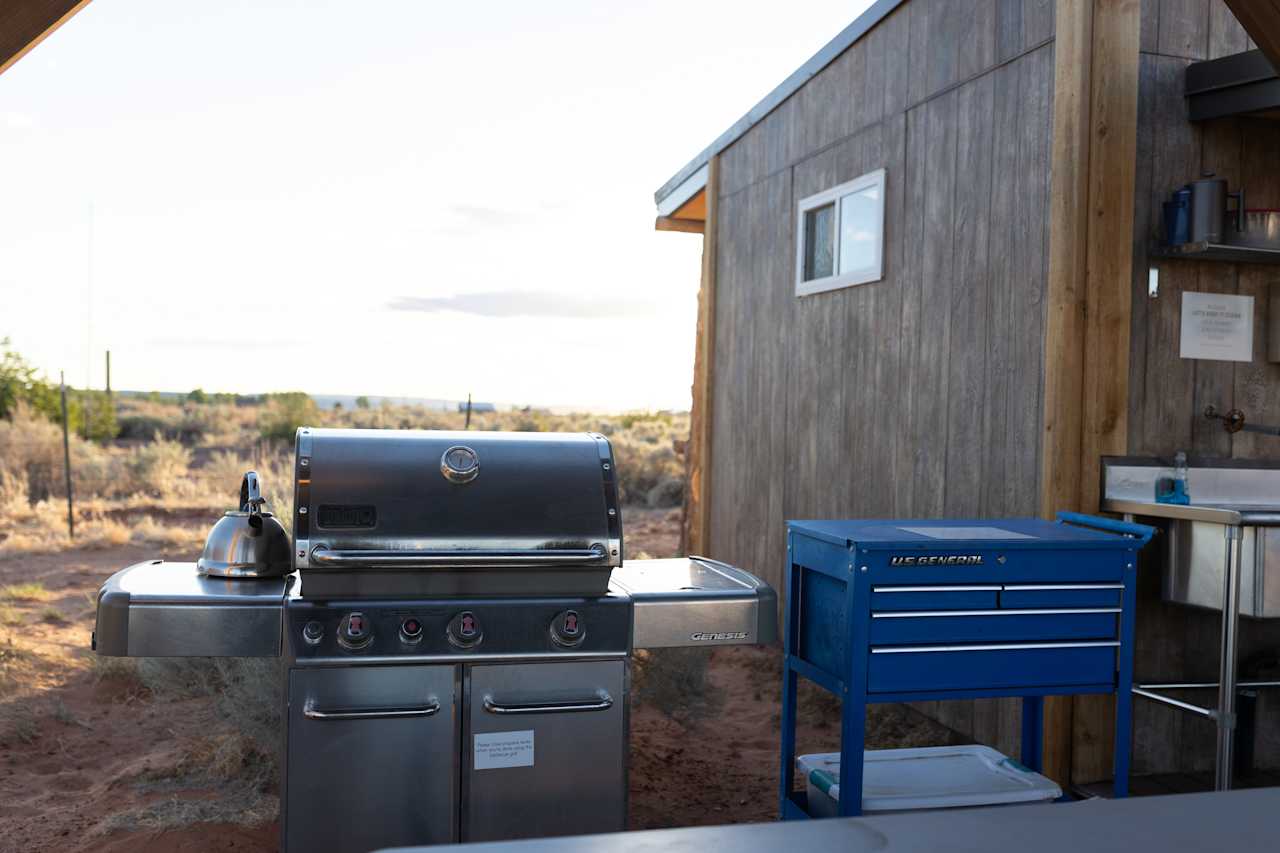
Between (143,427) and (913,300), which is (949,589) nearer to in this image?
(913,300)

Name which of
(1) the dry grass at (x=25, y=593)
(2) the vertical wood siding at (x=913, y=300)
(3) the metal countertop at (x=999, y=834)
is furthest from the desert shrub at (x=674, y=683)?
(1) the dry grass at (x=25, y=593)

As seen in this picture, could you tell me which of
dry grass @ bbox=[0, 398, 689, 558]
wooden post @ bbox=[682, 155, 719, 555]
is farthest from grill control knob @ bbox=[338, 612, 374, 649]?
wooden post @ bbox=[682, 155, 719, 555]

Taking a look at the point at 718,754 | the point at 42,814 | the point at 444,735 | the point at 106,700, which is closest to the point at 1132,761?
the point at 718,754

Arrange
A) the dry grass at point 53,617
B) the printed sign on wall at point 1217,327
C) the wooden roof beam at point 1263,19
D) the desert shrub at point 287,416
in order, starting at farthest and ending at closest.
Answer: the desert shrub at point 287,416, the dry grass at point 53,617, the printed sign on wall at point 1217,327, the wooden roof beam at point 1263,19

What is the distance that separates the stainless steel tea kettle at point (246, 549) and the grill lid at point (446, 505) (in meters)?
0.35

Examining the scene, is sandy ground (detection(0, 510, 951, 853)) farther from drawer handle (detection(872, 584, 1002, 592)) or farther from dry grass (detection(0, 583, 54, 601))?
drawer handle (detection(872, 584, 1002, 592))

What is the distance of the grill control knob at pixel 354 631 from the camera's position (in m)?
3.04

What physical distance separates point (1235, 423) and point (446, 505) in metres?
3.35

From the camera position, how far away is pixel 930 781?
A: 377 cm

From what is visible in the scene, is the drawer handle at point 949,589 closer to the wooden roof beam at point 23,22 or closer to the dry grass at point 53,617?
the wooden roof beam at point 23,22

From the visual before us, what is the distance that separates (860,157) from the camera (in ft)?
20.1

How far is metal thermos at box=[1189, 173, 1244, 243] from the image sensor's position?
4.26m

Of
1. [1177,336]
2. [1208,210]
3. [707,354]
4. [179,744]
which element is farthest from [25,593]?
[1208,210]

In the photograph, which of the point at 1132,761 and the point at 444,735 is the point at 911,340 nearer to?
the point at 1132,761
